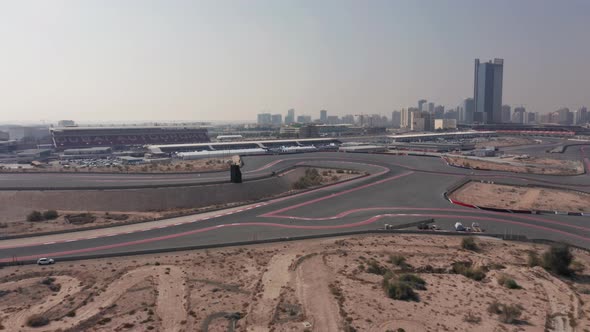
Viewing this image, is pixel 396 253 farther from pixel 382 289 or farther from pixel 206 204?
pixel 206 204

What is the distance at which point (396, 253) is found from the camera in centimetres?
2466

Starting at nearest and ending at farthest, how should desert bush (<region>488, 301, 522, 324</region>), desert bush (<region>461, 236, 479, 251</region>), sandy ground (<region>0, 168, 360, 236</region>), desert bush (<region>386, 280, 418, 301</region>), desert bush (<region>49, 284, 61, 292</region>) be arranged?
desert bush (<region>488, 301, 522, 324</region>) → desert bush (<region>386, 280, 418, 301</region>) → desert bush (<region>49, 284, 61, 292</region>) → desert bush (<region>461, 236, 479, 251</region>) → sandy ground (<region>0, 168, 360, 236</region>)

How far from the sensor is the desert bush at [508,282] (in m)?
19.7

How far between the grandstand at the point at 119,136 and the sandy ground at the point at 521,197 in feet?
Result: 309

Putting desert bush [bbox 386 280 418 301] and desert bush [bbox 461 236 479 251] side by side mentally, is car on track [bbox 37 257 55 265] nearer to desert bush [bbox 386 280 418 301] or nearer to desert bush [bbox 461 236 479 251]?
desert bush [bbox 386 280 418 301]

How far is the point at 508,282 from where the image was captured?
1991cm

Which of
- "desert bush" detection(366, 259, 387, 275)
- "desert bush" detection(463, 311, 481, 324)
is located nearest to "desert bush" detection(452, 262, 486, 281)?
"desert bush" detection(366, 259, 387, 275)

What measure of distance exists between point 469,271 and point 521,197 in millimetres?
27469

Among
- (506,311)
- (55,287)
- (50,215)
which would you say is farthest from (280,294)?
(50,215)

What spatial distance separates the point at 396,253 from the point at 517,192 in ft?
96.2

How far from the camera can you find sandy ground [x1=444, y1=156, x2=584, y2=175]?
211 ft

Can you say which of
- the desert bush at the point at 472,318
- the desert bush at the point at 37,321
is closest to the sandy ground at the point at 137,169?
the desert bush at the point at 37,321

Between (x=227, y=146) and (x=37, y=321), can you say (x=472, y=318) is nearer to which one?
(x=37, y=321)

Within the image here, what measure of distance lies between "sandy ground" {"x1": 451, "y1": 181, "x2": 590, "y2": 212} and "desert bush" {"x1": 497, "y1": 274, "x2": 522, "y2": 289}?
20.4 metres
